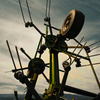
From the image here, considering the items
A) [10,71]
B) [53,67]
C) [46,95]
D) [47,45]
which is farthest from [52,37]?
[46,95]

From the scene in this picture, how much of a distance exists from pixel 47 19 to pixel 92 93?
9.99m

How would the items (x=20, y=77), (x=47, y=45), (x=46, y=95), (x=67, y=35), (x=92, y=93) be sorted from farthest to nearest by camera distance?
1. (x=47, y=45)
2. (x=67, y=35)
3. (x=92, y=93)
4. (x=46, y=95)
5. (x=20, y=77)

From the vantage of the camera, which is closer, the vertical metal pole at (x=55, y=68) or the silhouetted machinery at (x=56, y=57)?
the silhouetted machinery at (x=56, y=57)

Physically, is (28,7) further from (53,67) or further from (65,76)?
(65,76)

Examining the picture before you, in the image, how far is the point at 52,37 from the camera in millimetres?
15227

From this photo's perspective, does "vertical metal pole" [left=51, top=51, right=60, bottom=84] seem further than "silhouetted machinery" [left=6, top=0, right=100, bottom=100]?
Yes

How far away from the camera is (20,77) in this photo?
8828 millimetres

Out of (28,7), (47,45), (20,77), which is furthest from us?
(47,45)

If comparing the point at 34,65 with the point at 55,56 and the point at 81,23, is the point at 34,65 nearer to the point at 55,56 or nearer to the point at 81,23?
the point at 55,56

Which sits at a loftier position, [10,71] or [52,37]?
[52,37]

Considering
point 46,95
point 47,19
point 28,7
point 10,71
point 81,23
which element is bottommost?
point 46,95

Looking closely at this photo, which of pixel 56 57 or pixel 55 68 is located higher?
pixel 56 57

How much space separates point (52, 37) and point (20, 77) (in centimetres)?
786

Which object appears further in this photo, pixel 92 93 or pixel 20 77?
pixel 92 93
